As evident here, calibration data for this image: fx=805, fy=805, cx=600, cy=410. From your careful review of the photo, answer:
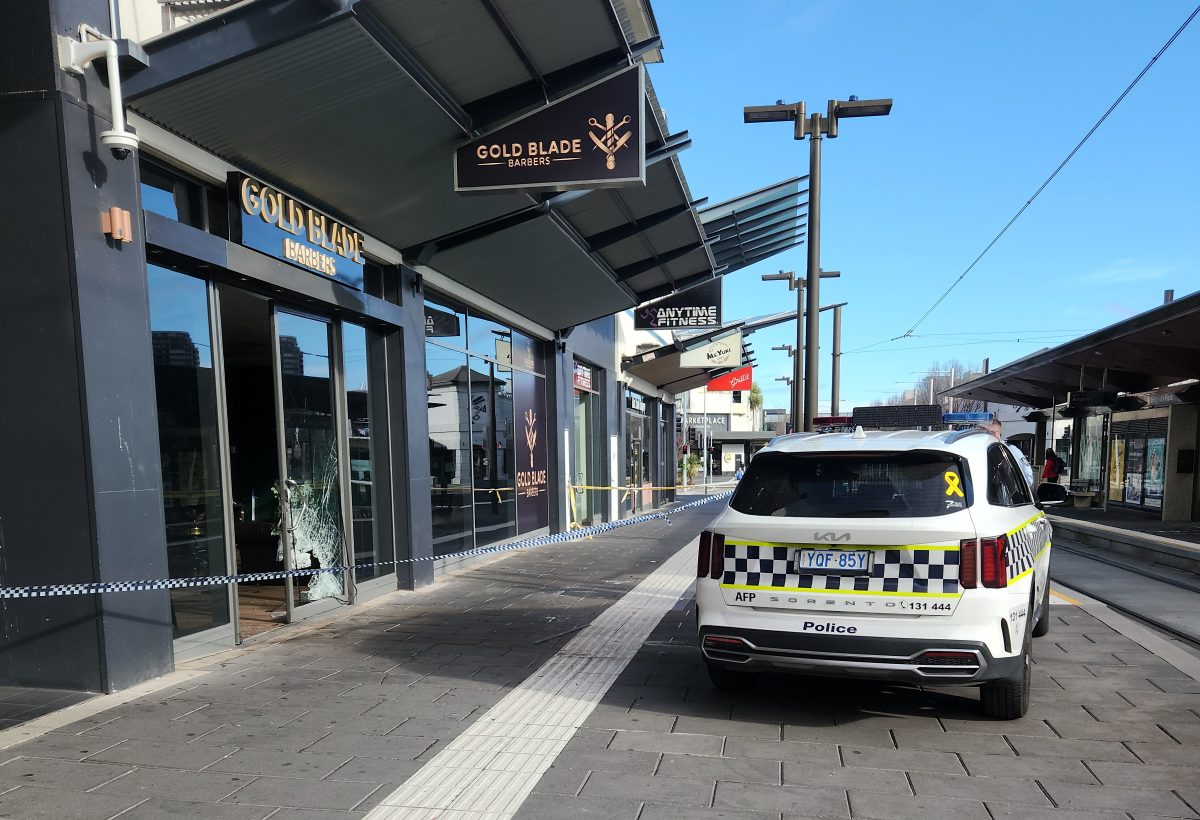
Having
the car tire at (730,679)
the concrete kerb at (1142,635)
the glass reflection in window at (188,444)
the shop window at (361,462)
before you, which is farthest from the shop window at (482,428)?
the concrete kerb at (1142,635)

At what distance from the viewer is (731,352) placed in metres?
23.4

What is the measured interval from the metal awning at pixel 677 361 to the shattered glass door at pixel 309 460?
12.9 m

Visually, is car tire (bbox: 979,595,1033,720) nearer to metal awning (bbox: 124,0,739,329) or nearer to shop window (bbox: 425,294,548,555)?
metal awning (bbox: 124,0,739,329)

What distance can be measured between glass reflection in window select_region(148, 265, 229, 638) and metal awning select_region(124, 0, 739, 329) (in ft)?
4.01

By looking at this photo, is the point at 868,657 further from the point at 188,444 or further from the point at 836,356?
the point at 836,356

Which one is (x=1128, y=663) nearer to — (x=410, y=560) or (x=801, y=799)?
(x=801, y=799)

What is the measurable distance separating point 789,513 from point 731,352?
19.1 meters

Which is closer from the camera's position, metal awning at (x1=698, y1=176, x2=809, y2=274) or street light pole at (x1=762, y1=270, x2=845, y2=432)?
metal awning at (x1=698, y1=176, x2=809, y2=274)

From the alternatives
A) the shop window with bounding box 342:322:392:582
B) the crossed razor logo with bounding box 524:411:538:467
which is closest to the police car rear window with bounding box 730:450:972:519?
the shop window with bounding box 342:322:392:582

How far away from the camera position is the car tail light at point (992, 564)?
13.7 feet

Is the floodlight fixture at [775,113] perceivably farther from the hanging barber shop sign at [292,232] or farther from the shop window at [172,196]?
the shop window at [172,196]

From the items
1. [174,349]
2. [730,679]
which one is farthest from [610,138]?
[730,679]

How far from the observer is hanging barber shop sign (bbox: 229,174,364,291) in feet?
21.0

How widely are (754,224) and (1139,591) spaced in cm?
996
